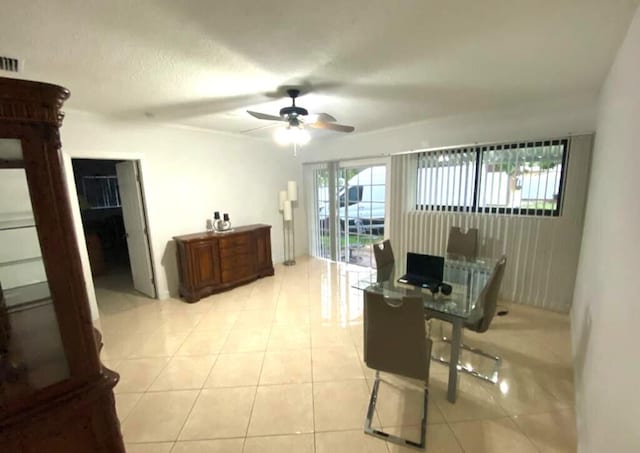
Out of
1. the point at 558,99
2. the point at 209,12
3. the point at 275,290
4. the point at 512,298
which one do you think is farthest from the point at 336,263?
the point at 209,12

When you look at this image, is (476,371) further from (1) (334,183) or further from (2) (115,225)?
(2) (115,225)

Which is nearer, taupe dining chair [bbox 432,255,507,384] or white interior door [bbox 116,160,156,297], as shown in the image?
taupe dining chair [bbox 432,255,507,384]

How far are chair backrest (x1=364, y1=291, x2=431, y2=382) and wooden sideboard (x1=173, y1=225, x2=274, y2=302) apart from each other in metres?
2.74

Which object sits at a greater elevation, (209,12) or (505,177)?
(209,12)

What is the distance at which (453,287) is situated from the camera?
2.32 m

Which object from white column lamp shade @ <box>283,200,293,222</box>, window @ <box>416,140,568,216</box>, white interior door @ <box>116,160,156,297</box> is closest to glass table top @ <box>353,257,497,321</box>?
window @ <box>416,140,568,216</box>

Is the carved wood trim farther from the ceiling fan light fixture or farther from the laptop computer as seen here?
the laptop computer

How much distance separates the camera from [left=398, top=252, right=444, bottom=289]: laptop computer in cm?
240

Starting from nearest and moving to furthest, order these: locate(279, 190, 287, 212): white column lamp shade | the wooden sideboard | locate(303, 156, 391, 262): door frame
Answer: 1. the wooden sideboard
2. locate(303, 156, 391, 262): door frame
3. locate(279, 190, 287, 212): white column lamp shade

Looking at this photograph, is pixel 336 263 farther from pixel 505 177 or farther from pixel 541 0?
pixel 541 0

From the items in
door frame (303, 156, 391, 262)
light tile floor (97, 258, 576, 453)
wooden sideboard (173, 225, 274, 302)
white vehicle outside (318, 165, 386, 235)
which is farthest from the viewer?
white vehicle outside (318, 165, 386, 235)

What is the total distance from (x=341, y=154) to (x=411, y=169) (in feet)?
4.34

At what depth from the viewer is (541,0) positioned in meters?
1.25

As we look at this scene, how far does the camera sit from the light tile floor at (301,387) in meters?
1.66
